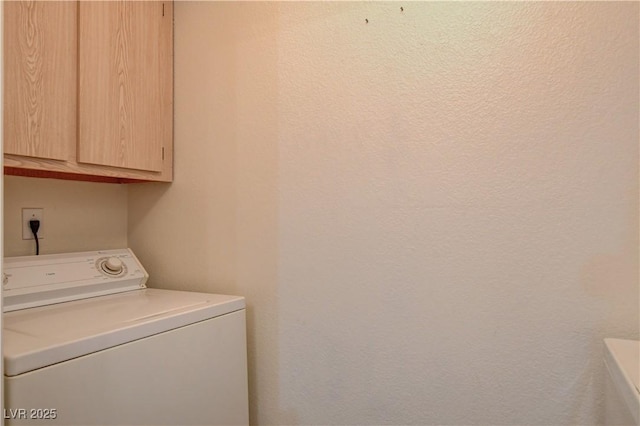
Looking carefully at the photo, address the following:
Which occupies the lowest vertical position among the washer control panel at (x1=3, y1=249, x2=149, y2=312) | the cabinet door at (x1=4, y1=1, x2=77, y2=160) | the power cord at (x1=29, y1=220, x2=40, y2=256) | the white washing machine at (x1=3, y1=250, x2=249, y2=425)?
the white washing machine at (x1=3, y1=250, x2=249, y2=425)

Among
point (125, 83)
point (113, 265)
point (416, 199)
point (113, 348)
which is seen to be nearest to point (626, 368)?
point (416, 199)

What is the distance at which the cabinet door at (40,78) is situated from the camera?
1.08 metres

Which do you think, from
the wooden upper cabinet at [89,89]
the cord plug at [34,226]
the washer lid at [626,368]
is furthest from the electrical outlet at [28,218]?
the washer lid at [626,368]

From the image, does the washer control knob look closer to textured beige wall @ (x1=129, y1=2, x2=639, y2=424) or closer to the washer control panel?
the washer control panel

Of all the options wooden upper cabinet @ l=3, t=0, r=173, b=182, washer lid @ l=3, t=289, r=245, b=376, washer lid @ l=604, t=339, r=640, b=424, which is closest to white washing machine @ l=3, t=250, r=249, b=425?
washer lid @ l=3, t=289, r=245, b=376

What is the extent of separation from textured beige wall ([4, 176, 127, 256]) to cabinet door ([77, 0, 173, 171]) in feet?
1.02

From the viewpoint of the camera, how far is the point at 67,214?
4.98ft

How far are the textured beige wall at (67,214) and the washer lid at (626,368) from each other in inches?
68.1

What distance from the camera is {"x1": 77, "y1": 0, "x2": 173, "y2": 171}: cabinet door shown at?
1279mm

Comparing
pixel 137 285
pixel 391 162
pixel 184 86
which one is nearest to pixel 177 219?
pixel 137 285

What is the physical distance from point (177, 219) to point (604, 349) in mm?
1449

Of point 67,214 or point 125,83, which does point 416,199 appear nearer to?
point 125,83

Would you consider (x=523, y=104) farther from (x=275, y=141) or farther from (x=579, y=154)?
(x=275, y=141)

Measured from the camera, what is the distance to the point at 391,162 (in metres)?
1.21
